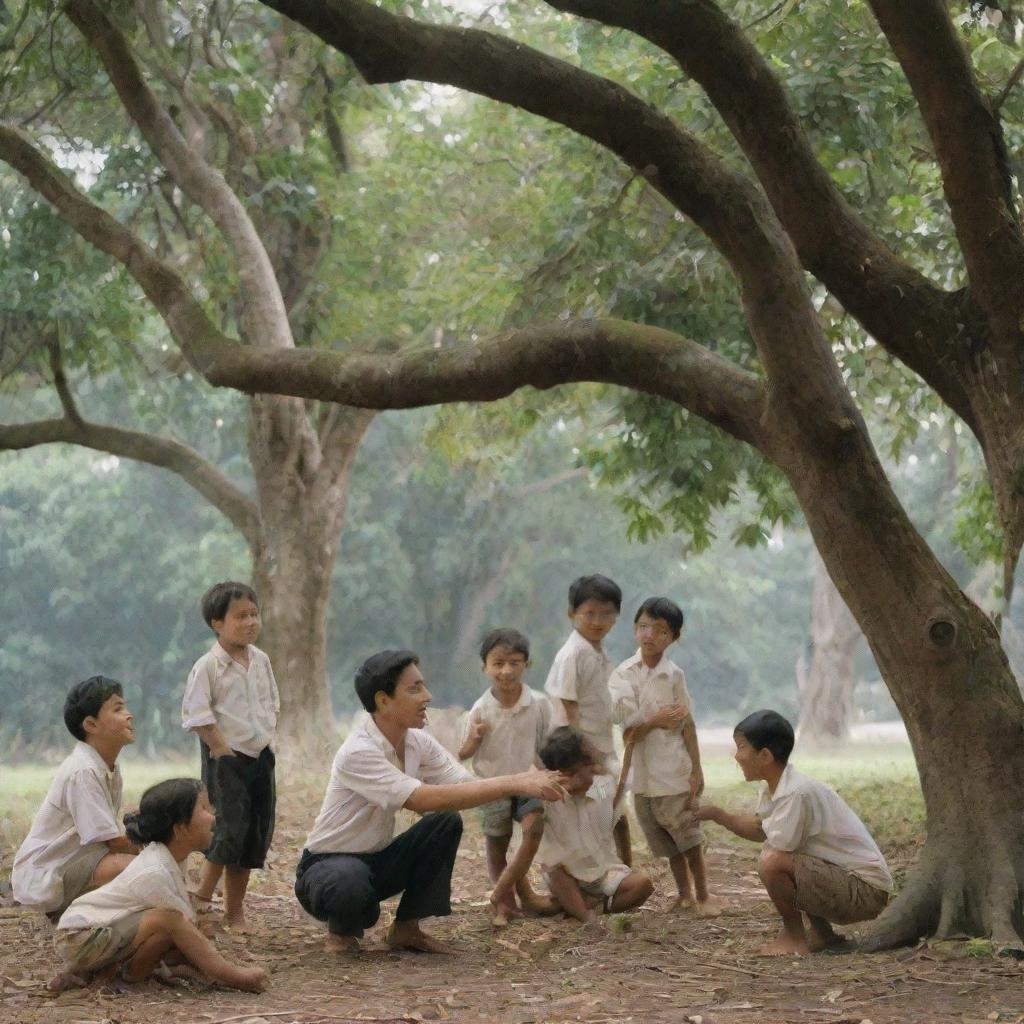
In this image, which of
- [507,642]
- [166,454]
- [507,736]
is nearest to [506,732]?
[507,736]

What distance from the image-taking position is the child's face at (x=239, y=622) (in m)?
7.05

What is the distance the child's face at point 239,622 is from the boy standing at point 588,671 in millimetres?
1453

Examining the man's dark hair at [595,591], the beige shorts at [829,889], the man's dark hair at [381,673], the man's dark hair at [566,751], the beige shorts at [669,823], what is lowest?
the beige shorts at [829,889]

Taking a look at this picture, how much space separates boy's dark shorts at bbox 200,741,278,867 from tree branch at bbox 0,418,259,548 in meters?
7.53

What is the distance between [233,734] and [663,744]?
2080mm

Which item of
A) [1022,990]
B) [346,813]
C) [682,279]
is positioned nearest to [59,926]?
[346,813]

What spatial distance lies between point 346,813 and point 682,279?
5238mm

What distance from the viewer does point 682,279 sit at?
10289 millimetres

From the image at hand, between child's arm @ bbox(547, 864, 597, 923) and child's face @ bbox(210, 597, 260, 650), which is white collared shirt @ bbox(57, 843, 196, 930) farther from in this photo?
child's arm @ bbox(547, 864, 597, 923)

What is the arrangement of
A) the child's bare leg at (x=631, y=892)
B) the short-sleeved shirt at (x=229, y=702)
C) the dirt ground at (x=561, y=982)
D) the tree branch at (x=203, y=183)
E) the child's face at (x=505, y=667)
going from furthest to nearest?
the tree branch at (x=203, y=183)
the child's face at (x=505, y=667)
the child's bare leg at (x=631, y=892)
the short-sleeved shirt at (x=229, y=702)
the dirt ground at (x=561, y=982)

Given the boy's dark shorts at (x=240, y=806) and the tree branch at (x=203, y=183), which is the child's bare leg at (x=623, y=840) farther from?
the tree branch at (x=203, y=183)

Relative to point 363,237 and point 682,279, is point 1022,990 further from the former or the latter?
point 363,237

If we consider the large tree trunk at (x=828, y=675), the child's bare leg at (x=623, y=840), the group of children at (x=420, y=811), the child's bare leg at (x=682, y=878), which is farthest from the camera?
the large tree trunk at (x=828, y=675)

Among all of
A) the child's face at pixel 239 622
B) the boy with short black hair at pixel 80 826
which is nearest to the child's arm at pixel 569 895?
the child's face at pixel 239 622
